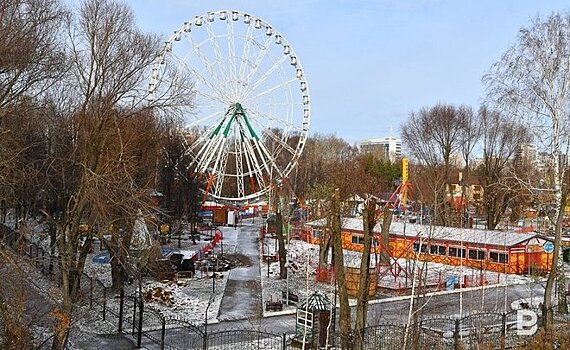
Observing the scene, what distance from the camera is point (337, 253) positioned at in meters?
12.6

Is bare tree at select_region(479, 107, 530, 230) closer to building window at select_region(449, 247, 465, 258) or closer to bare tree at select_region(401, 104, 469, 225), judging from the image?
bare tree at select_region(401, 104, 469, 225)

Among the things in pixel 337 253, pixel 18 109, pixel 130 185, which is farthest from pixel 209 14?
pixel 337 253

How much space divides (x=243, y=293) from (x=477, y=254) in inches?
485

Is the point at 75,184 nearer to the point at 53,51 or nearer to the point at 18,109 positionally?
the point at 18,109

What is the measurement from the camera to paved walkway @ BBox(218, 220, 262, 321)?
1875 cm

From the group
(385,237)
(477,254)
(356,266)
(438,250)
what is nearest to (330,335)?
(356,266)

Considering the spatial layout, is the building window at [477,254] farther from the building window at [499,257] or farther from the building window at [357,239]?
the building window at [357,239]

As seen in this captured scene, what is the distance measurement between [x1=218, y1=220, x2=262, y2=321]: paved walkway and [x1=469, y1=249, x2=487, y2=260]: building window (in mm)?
9858

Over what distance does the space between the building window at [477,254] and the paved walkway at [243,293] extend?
9.86m

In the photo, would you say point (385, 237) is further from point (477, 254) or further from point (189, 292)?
point (189, 292)

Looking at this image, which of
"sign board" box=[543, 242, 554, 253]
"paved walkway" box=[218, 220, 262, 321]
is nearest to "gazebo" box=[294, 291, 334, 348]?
"paved walkway" box=[218, 220, 262, 321]

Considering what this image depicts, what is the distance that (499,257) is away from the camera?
2803cm

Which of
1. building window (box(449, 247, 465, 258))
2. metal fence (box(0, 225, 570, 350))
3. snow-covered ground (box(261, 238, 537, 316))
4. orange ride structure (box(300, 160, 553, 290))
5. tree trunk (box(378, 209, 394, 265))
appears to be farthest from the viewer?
building window (box(449, 247, 465, 258))

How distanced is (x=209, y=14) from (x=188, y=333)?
25623mm
